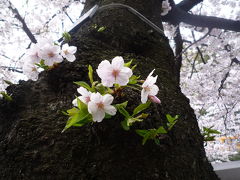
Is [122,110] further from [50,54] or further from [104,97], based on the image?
[50,54]

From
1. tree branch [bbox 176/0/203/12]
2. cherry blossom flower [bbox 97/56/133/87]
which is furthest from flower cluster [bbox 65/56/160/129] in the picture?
tree branch [bbox 176/0/203/12]

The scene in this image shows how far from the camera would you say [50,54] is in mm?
918

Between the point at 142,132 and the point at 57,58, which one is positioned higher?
the point at 57,58

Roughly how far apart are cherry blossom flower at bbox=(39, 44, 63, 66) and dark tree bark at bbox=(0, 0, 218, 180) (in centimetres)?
6

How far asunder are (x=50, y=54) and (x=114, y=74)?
37 centimetres

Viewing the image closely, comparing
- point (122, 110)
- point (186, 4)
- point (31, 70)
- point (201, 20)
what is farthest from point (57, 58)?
point (186, 4)

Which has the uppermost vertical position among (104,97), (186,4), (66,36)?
(186,4)

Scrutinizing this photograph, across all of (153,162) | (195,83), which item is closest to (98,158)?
(153,162)

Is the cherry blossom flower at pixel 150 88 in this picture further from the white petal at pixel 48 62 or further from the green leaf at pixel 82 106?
the white petal at pixel 48 62

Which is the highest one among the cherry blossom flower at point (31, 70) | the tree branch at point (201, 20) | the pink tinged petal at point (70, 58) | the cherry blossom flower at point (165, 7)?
the cherry blossom flower at point (165, 7)

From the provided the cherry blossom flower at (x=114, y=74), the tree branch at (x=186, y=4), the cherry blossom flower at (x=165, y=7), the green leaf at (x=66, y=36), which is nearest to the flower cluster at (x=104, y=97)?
the cherry blossom flower at (x=114, y=74)

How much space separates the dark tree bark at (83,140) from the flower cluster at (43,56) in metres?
0.04

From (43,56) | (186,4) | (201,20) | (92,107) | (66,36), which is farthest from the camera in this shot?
A: (186,4)

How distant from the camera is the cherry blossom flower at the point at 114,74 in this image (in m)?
0.70
